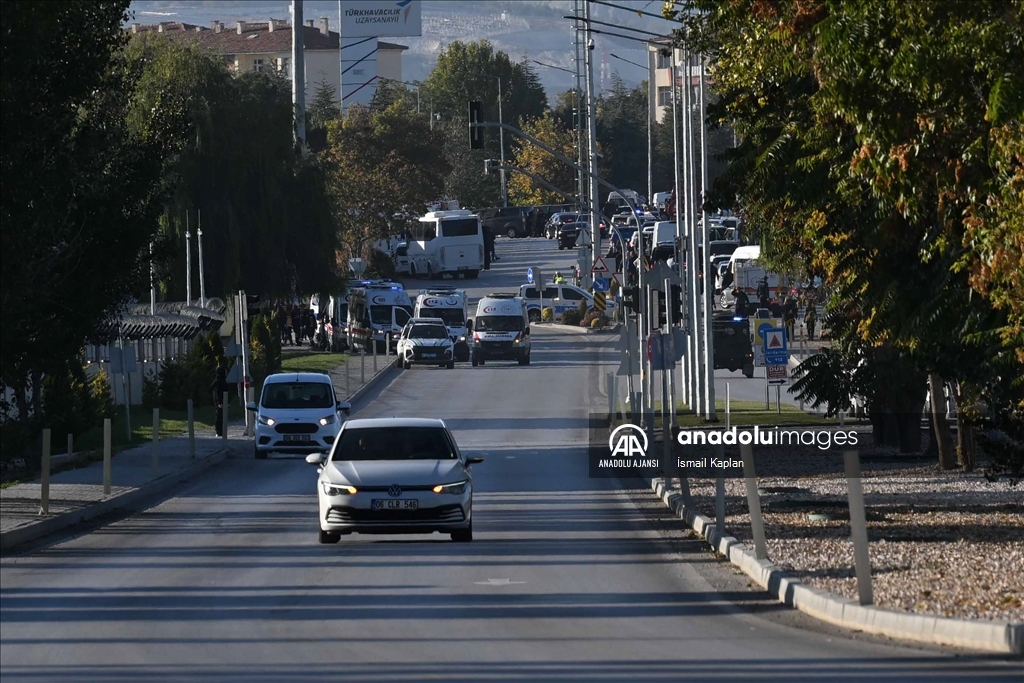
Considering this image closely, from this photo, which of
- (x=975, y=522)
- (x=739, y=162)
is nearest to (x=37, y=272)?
(x=739, y=162)

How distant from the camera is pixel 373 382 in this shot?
174 feet

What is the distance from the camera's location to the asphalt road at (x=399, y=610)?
9.91 meters

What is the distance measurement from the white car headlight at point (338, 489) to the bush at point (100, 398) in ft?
57.0

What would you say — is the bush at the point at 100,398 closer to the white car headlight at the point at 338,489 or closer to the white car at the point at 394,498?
the white car at the point at 394,498

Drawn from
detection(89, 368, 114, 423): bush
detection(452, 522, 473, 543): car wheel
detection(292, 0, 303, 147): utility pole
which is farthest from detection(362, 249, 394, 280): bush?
detection(452, 522, 473, 543): car wheel

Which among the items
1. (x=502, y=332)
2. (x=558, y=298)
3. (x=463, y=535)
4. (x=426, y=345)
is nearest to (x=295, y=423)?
(x=463, y=535)

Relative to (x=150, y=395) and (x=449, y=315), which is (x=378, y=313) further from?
(x=150, y=395)

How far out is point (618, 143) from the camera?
142m

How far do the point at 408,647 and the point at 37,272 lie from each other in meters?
11.7

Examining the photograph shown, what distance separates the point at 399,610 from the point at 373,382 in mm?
40708

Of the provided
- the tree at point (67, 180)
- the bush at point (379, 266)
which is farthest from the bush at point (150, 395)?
the bush at point (379, 266)

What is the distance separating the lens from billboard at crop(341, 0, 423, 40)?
155100 millimetres

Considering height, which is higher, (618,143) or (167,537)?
(618,143)

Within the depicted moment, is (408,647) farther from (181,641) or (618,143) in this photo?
(618,143)
